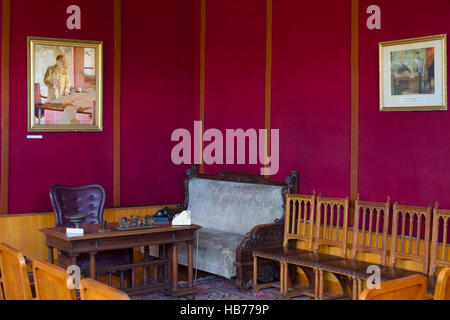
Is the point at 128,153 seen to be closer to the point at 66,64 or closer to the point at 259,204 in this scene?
the point at 66,64

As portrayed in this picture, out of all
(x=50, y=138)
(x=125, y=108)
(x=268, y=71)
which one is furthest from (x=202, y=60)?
(x=50, y=138)

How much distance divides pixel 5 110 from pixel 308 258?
384cm

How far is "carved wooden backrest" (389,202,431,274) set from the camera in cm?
474

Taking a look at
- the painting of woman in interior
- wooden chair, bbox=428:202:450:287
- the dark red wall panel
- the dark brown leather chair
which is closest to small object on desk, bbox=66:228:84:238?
the dark brown leather chair

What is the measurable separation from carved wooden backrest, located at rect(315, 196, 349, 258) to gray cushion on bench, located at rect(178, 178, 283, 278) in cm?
55

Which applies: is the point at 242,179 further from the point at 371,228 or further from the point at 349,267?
the point at 349,267

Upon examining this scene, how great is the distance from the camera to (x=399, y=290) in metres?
2.27

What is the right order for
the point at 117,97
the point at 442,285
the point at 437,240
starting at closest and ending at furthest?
the point at 442,285 < the point at 437,240 < the point at 117,97

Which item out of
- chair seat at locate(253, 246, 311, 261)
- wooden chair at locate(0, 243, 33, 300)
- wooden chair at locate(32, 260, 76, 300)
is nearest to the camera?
wooden chair at locate(32, 260, 76, 300)

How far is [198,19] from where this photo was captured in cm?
786

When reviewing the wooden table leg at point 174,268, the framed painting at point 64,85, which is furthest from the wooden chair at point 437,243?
the framed painting at point 64,85

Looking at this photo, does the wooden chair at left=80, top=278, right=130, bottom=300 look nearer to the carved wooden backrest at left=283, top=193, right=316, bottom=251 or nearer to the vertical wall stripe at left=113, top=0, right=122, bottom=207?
the carved wooden backrest at left=283, top=193, right=316, bottom=251

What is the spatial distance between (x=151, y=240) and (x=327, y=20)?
291 centimetres

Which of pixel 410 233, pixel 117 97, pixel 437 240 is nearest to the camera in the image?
pixel 437 240
